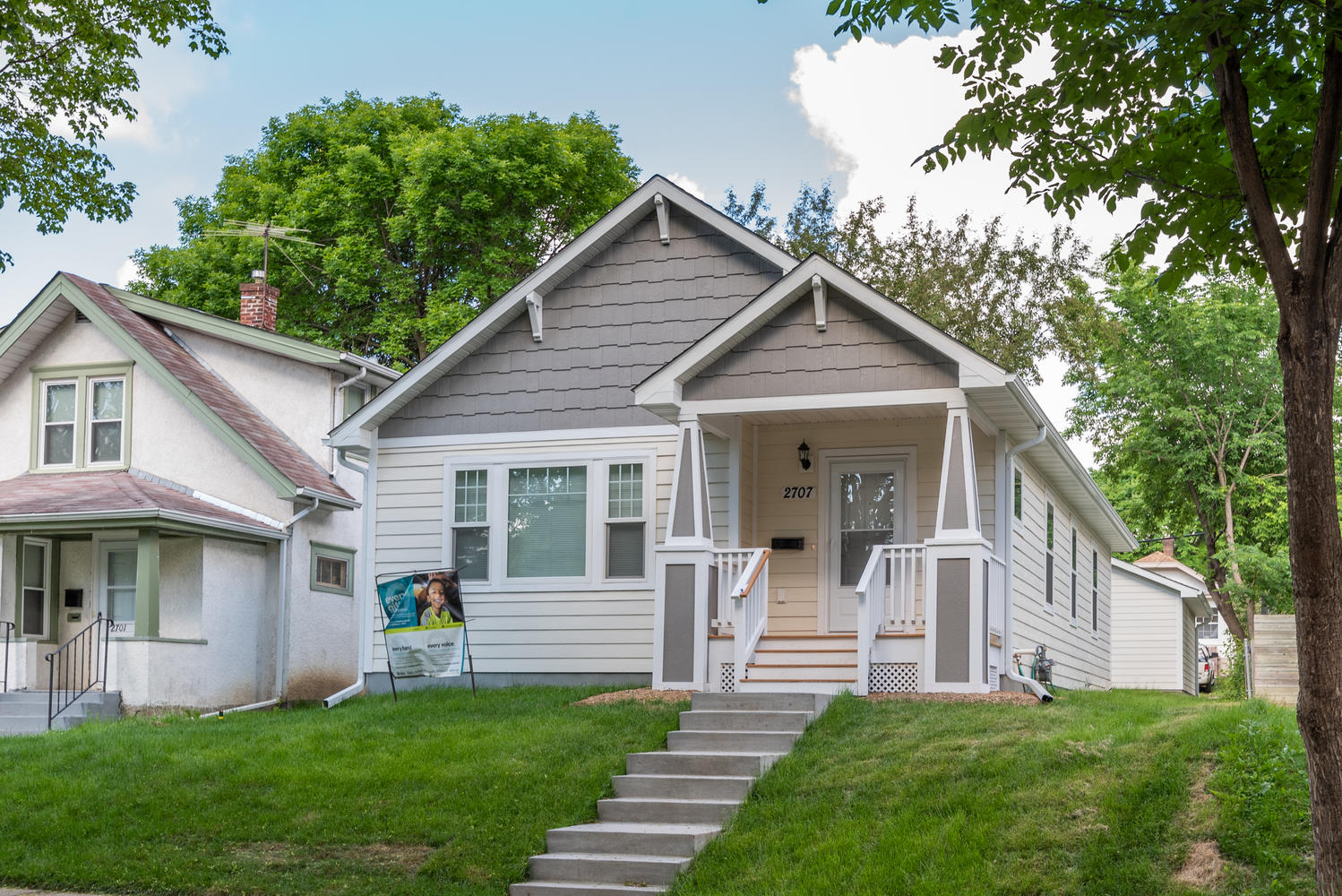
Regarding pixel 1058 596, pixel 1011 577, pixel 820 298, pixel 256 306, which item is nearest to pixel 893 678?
pixel 1011 577

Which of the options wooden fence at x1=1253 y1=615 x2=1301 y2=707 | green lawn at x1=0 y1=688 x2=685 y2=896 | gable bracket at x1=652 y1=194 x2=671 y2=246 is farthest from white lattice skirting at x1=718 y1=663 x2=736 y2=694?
wooden fence at x1=1253 y1=615 x2=1301 y2=707

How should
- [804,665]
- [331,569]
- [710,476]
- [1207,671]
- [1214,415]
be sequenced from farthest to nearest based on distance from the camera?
[1207,671] → [1214,415] → [331,569] → [710,476] → [804,665]

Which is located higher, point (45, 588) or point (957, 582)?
point (957, 582)

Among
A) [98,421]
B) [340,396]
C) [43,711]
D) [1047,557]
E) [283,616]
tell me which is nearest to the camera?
[43,711]

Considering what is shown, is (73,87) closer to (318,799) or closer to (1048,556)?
(318,799)

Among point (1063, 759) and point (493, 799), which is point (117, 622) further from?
point (1063, 759)

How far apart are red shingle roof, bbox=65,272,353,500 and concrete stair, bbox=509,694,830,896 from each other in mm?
8989

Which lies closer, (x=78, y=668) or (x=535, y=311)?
(x=535, y=311)

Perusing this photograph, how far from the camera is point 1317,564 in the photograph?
5.58m

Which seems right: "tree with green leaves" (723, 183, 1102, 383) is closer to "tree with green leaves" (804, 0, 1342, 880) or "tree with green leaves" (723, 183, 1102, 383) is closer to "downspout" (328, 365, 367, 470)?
"downspout" (328, 365, 367, 470)

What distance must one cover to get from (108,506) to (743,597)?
865 cm

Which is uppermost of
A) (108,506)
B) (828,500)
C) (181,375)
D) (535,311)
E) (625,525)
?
(535,311)

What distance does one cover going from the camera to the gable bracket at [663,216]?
1579 centimetres

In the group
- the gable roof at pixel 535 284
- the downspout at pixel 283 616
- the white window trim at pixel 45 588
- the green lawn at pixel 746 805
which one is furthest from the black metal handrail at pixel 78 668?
the gable roof at pixel 535 284
